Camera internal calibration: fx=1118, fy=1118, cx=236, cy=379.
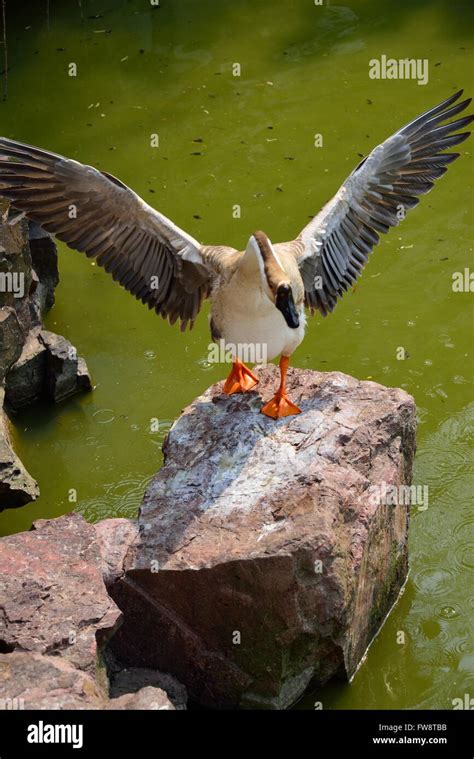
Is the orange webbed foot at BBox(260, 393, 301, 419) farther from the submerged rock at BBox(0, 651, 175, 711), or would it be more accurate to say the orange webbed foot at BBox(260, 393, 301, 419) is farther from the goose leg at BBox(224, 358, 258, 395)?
the submerged rock at BBox(0, 651, 175, 711)

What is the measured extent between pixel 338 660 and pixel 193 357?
306 centimetres

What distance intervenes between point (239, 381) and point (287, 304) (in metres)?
1.02

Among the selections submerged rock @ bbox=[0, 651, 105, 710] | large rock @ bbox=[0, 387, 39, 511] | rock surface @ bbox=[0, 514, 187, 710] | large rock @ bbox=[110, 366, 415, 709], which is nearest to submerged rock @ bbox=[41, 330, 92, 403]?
large rock @ bbox=[0, 387, 39, 511]

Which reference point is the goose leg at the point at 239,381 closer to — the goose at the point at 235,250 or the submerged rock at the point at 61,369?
the goose at the point at 235,250

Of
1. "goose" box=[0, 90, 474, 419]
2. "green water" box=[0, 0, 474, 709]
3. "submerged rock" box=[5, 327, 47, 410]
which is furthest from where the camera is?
"submerged rock" box=[5, 327, 47, 410]

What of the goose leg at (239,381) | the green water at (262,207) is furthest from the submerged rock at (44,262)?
the goose leg at (239,381)

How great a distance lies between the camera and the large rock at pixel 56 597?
15.3 feet

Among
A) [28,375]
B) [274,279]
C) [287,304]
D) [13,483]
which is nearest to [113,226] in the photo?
[274,279]

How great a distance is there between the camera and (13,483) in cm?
620

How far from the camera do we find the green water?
20.6ft

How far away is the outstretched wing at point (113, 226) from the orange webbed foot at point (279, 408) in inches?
30.7

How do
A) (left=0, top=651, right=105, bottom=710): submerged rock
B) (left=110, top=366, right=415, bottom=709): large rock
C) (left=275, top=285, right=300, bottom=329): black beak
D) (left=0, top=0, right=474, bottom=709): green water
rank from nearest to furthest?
(left=0, top=651, right=105, bottom=710): submerged rock
(left=110, top=366, right=415, bottom=709): large rock
(left=275, top=285, right=300, bottom=329): black beak
(left=0, top=0, right=474, bottom=709): green water

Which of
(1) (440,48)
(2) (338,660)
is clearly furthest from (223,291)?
(1) (440,48)

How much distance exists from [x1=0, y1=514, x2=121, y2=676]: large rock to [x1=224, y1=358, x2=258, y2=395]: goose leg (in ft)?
4.15
